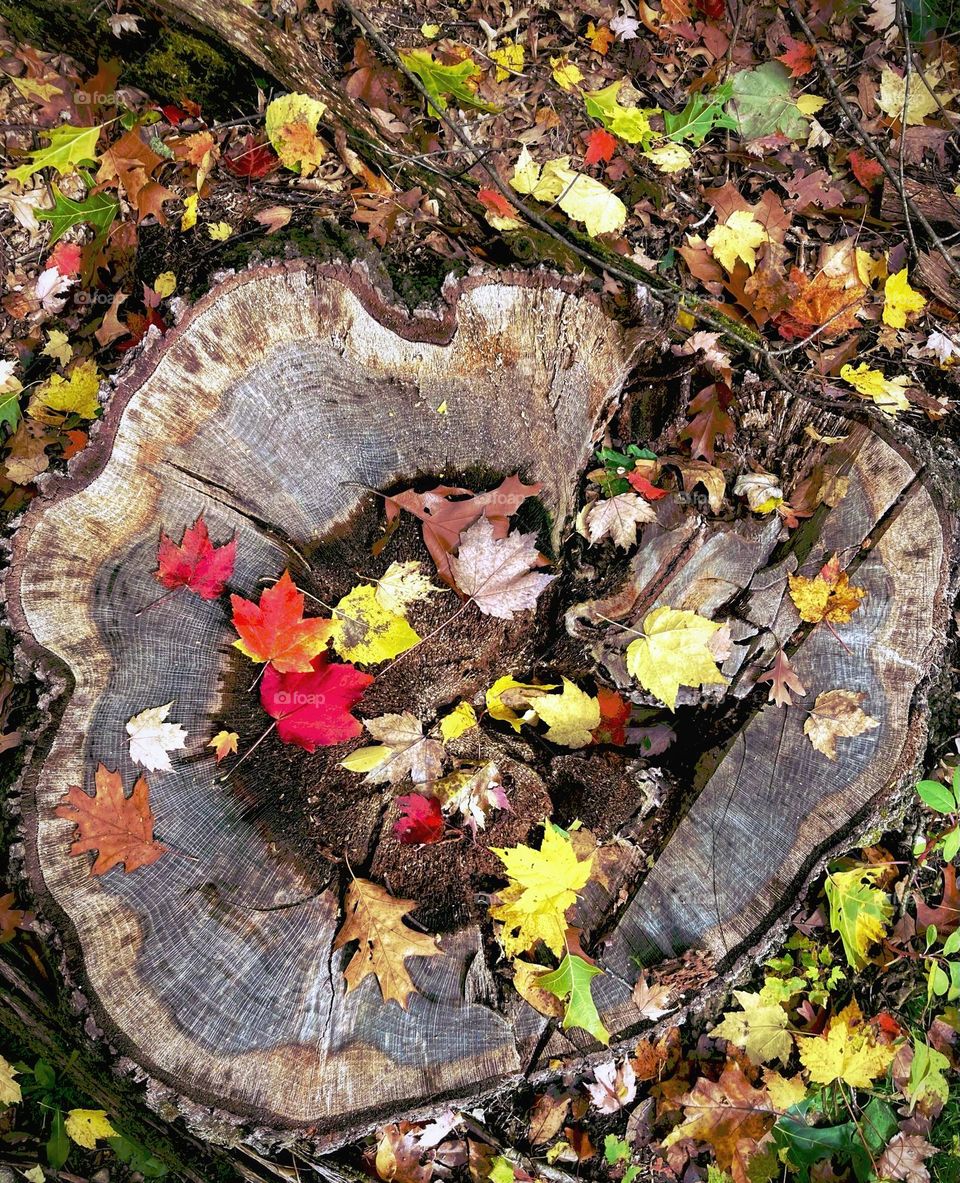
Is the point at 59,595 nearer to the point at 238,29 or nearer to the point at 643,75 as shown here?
the point at 238,29

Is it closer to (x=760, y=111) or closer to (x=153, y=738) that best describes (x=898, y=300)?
(x=760, y=111)


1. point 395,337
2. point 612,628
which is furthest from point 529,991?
point 395,337

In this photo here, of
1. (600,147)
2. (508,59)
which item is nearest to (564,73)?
(508,59)

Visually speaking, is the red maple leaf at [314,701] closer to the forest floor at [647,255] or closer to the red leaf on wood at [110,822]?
the red leaf on wood at [110,822]

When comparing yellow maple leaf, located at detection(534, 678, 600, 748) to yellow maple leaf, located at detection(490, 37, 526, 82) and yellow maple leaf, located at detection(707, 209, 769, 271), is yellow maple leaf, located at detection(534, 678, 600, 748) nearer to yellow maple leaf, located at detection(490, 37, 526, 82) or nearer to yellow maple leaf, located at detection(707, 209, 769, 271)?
yellow maple leaf, located at detection(707, 209, 769, 271)

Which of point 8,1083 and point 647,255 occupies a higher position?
point 647,255

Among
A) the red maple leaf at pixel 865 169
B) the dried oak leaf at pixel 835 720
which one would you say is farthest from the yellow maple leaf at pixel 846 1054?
the red maple leaf at pixel 865 169
